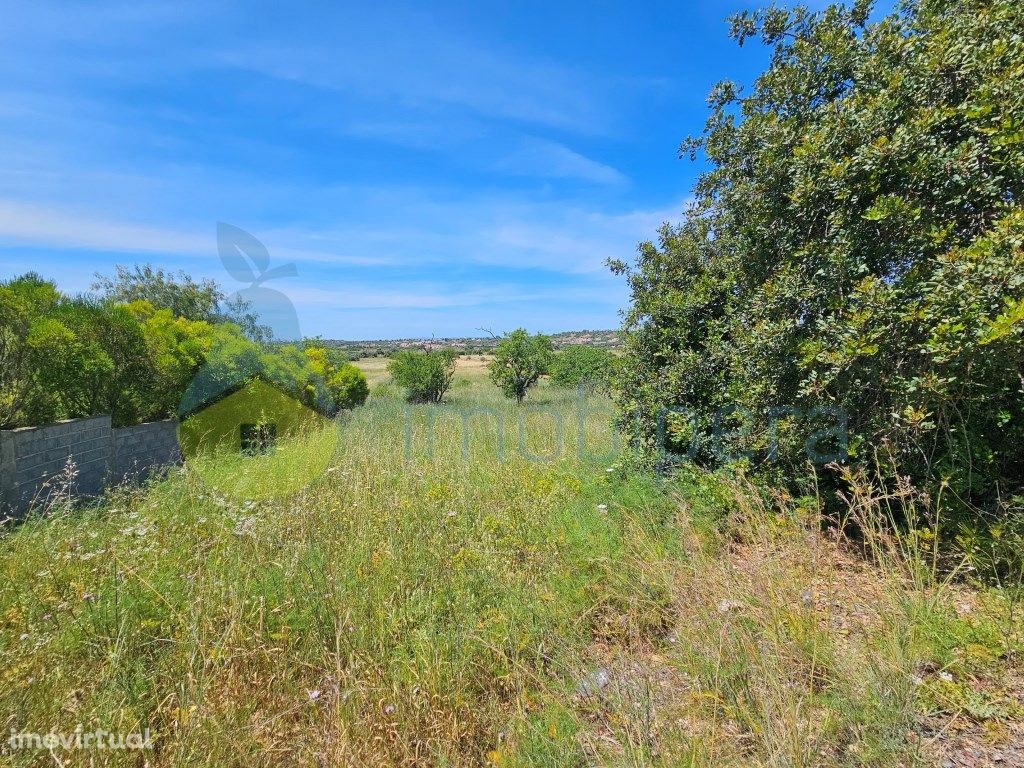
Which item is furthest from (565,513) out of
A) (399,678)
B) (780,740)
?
(780,740)

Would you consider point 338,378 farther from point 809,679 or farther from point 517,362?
point 809,679

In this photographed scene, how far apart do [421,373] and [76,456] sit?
9.58 metres

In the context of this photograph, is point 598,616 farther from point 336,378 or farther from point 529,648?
point 336,378

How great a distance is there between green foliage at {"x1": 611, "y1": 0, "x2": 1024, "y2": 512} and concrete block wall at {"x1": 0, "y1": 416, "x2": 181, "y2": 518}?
5401 millimetres

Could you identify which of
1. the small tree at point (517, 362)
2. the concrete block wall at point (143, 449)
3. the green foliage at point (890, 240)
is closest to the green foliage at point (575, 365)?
the small tree at point (517, 362)

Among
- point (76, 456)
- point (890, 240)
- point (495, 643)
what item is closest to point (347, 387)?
point (76, 456)

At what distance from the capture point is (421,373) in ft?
46.2

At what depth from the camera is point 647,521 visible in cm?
364

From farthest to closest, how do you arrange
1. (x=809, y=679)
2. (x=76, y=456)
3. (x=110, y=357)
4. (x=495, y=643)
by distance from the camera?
(x=110, y=357) < (x=76, y=456) < (x=495, y=643) < (x=809, y=679)

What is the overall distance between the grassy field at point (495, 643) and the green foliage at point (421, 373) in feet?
34.1

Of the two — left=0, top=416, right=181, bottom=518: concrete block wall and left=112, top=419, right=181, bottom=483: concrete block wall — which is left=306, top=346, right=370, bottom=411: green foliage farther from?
left=0, top=416, right=181, bottom=518: concrete block wall

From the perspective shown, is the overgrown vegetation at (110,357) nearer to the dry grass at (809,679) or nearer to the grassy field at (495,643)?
the grassy field at (495,643)

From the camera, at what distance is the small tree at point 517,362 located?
1396 centimetres

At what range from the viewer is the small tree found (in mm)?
13961
